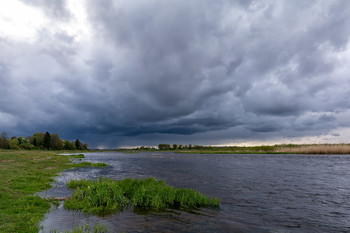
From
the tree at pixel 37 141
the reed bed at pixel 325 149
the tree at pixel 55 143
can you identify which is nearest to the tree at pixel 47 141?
the tree at pixel 37 141

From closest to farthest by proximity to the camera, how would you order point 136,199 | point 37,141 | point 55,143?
point 136,199
point 37,141
point 55,143

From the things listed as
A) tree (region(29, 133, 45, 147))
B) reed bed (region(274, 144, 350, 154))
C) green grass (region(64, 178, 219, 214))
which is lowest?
green grass (region(64, 178, 219, 214))

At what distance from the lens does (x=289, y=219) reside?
12.8 m

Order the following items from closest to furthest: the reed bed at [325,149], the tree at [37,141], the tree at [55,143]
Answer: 1. the reed bed at [325,149]
2. the tree at [37,141]
3. the tree at [55,143]

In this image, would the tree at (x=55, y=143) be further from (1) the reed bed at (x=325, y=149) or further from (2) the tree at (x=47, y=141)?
(1) the reed bed at (x=325, y=149)

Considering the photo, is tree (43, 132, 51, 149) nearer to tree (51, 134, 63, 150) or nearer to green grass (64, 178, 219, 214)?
tree (51, 134, 63, 150)

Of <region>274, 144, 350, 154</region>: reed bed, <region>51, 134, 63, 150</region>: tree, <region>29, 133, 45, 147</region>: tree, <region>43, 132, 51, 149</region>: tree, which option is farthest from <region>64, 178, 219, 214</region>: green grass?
<region>51, 134, 63, 150</region>: tree

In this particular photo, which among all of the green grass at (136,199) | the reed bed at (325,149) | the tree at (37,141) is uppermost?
the tree at (37,141)

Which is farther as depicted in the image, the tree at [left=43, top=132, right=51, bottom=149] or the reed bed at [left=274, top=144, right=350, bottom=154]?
the tree at [left=43, top=132, right=51, bottom=149]

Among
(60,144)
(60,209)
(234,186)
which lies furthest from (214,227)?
(60,144)

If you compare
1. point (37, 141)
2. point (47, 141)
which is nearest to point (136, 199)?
point (47, 141)

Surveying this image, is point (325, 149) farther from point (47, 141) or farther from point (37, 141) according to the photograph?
point (37, 141)

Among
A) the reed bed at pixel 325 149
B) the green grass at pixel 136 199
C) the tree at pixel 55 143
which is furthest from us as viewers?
the tree at pixel 55 143

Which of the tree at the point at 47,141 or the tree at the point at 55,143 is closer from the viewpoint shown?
the tree at the point at 47,141
